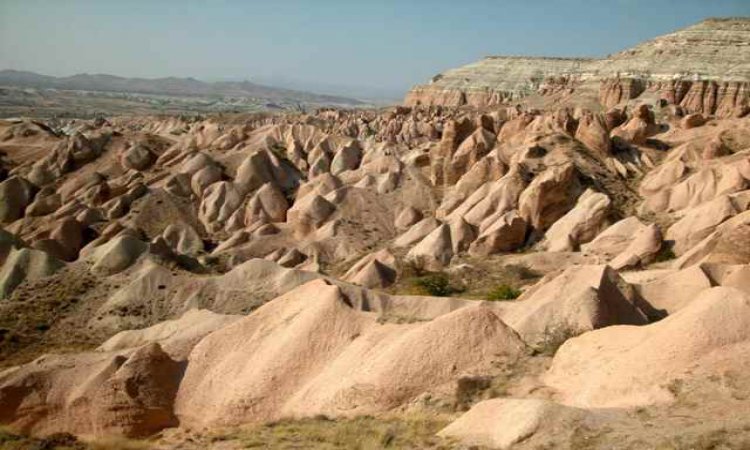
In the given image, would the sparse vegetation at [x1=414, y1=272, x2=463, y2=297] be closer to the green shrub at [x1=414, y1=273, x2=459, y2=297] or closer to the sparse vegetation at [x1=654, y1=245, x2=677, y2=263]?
the green shrub at [x1=414, y1=273, x2=459, y2=297]

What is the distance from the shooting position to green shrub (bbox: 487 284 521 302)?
66.5 feet

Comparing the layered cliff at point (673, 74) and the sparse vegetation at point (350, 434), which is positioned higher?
the layered cliff at point (673, 74)

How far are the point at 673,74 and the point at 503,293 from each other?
53754 millimetres

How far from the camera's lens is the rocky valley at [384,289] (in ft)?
31.2

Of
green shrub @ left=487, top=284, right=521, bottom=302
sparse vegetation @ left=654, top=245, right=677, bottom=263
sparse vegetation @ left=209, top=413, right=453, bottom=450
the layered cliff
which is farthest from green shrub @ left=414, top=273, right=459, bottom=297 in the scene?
the layered cliff

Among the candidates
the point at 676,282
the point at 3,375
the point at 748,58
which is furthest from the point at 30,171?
the point at 748,58

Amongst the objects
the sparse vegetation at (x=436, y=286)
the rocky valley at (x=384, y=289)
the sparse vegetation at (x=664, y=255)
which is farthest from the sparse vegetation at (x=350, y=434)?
the sparse vegetation at (x=664, y=255)

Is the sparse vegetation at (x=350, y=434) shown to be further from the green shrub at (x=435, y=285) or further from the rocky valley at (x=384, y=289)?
the green shrub at (x=435, y=285)

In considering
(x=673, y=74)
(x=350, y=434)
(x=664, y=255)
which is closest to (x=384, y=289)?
(x=664, y=255)

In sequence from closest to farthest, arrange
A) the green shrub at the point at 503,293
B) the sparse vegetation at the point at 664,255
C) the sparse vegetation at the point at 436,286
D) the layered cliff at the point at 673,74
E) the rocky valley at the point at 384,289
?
the rocky valley at the point at 384,289
the green shrub at the point at 503,293
the sparse vegetation at the point at 436,286
the sparse vegetation at the point at 664,255
the layered cliff at the point at 673,74

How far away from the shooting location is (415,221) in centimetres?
3481

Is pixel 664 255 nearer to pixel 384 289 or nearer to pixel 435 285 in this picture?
pixel 435 285

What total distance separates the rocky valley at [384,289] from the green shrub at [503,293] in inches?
4.1

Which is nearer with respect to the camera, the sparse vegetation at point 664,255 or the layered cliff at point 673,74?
the sparse vegetation at point 664,255
